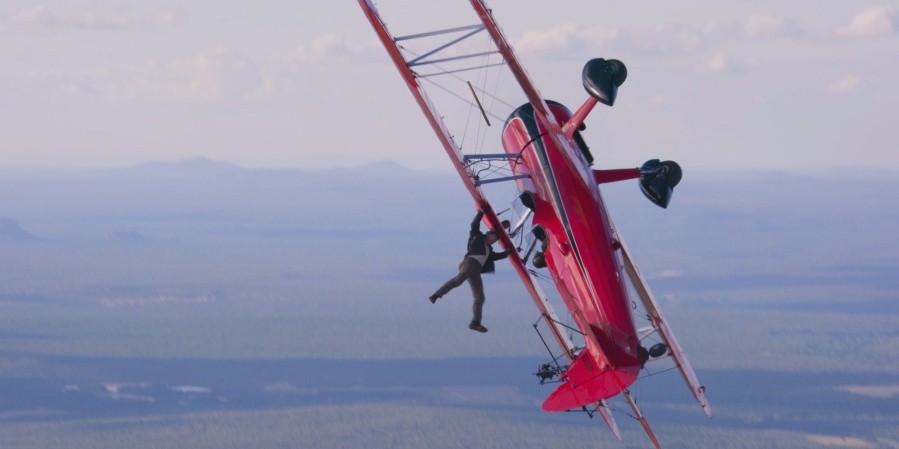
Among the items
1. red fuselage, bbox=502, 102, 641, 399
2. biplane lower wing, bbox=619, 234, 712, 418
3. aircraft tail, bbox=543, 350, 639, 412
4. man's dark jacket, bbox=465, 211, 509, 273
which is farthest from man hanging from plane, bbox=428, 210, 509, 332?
biplane lower wing, bbox=619, 234, 712, 418

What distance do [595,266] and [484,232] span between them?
3.21 meters

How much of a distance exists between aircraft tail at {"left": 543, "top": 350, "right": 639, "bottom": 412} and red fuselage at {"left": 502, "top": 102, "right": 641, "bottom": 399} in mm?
26

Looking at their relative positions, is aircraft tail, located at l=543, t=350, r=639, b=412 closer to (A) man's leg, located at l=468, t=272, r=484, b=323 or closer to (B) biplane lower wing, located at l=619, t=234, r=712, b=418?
(A) man's leg, located at l=468, t=272, r=484, b=323

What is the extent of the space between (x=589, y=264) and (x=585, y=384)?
2.83 metres

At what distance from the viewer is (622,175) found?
33.1m

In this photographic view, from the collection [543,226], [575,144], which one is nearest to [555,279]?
[543,226]

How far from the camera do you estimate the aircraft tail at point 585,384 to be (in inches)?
1206

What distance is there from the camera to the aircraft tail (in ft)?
100

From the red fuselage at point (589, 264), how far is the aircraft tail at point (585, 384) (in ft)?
0.09

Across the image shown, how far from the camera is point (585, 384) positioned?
31.3m

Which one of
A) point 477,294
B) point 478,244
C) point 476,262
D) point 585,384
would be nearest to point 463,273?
point 476,262

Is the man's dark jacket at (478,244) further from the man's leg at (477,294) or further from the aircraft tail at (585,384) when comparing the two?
the aircraft tail at (585,384)

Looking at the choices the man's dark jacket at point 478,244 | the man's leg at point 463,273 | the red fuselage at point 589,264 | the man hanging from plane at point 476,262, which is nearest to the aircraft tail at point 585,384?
the red fuselage at point 589,264

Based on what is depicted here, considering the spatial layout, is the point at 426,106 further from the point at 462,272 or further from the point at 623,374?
the point at 623,374
